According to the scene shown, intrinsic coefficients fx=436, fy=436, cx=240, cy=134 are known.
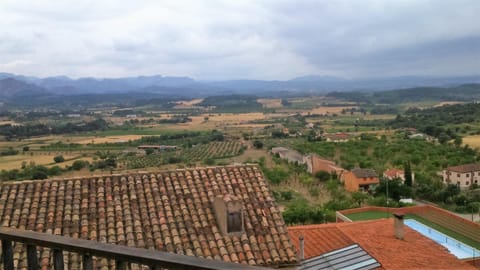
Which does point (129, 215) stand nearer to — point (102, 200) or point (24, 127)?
point (102, 200)

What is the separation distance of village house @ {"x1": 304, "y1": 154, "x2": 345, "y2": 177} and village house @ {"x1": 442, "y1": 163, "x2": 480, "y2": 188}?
796 cm

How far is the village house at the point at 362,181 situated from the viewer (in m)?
32.7

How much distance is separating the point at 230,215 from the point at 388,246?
650 centimetres

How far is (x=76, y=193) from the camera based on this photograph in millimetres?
8289

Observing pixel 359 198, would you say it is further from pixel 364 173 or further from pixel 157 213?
pixel 157 213

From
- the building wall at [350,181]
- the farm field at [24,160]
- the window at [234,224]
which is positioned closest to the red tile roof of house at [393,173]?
the building wall at [350,181]

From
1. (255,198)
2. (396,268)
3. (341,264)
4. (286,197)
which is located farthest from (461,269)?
(286,197)

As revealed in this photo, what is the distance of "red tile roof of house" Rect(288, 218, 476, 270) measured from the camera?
11.0 m

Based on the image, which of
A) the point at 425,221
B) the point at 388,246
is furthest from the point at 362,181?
the point at 388,246

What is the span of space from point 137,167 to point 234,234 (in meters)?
33.8

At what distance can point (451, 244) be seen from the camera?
15.6m

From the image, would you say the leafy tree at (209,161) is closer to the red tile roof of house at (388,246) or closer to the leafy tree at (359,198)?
the leafy tree at (359,198)

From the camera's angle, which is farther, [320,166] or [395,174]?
[320,166]

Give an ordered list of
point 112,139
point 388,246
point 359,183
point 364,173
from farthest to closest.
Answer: point 112,139 < point 364,173 < point 359,183 < point 388,246
